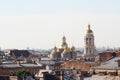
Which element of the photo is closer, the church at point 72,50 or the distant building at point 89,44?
the distant building at point 89,44

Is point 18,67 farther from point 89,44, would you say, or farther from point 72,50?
point 72,50

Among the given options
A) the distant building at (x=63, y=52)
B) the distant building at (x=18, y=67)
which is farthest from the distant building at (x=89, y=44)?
the distant building at (x=18, y=67)

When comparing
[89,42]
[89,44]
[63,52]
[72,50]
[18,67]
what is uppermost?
[89,42]

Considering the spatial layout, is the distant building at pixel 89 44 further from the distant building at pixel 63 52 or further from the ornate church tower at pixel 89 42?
the distant building at pixel 63 52

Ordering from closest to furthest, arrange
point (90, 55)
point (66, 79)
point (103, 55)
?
point (66, 79)
point (103, 55)
point (90, 55)

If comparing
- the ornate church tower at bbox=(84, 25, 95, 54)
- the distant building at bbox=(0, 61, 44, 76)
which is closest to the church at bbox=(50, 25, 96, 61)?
the ornate church tower at bbox=(84, 25, 95, 54)

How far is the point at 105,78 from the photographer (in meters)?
42.4

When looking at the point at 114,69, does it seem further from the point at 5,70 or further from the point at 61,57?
the point at 61,57

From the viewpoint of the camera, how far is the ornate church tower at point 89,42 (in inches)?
6211

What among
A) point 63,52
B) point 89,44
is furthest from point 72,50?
point 89,44

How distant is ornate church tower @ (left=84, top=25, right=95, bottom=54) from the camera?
15775cm

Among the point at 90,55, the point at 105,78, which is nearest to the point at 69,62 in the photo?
the point at 90,55

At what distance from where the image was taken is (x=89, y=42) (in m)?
159

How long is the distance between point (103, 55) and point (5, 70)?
43.6 metres
